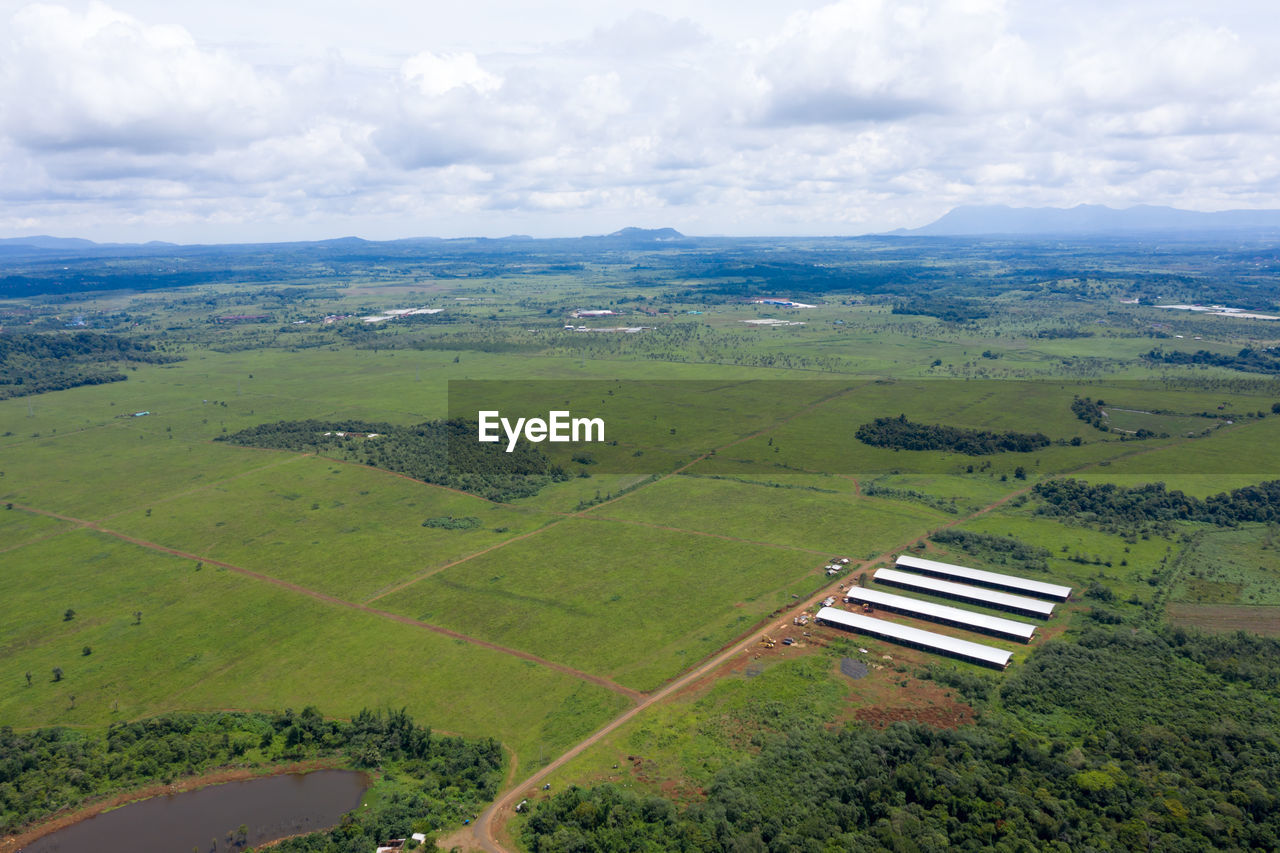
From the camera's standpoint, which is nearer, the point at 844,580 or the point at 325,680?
the point at 325,680

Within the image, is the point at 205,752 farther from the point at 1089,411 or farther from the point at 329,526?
the point at 1089,411

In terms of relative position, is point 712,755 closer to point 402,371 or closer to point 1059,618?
point 1059,618

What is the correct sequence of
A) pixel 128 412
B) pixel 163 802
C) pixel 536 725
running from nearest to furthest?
pixel 163 802, pixel 536 725, pixel 128 412

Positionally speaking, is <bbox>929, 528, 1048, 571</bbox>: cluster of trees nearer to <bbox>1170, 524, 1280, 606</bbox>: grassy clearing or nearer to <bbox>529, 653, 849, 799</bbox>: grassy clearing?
<bbox>1170, 524, 1280, 606</bbox>: grassy clearing

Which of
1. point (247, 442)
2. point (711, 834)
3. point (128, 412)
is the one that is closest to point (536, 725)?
point (711, 834)

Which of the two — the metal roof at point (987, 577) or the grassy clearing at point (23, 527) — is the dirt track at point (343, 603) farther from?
the metal roof at point (987, 577)

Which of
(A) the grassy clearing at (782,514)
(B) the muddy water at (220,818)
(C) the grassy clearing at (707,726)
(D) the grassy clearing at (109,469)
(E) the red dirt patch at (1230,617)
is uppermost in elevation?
(D) the grassy clearing at (109,469)

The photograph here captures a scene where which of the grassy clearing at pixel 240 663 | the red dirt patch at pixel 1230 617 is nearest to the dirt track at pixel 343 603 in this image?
the grassy clearing at pixel 240 663
